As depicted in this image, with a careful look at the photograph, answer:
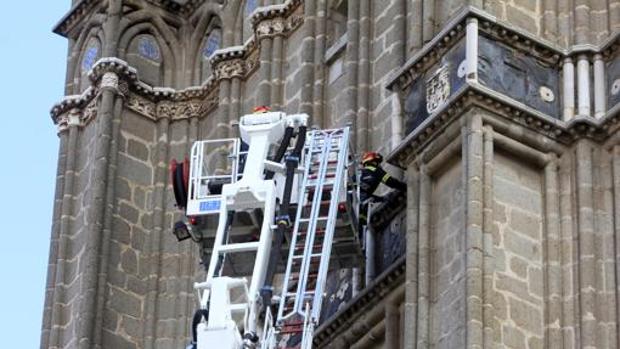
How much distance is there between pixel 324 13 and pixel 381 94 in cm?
267

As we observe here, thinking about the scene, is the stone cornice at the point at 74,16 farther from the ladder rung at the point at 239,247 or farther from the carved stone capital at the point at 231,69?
the ladder rung at the point at 239,247

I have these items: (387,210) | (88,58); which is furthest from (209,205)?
(88,58)

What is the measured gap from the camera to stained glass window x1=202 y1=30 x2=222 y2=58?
41.8 metres

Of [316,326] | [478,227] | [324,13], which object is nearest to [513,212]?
[478,227]

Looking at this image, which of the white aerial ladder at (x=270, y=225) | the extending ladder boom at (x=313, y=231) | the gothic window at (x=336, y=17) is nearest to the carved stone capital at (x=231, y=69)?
the gothic window at (x=336, y=17)

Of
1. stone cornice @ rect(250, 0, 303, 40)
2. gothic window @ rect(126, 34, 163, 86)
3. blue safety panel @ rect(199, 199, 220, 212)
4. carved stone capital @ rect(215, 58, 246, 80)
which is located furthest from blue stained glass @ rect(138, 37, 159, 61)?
blue safety panel @ rect(199, 199, 220, 212)

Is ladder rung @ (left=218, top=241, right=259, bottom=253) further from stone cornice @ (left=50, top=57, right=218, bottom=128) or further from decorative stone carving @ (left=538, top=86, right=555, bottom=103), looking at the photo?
stone cornice @ (left=50, top=57, right=218, bottom=128)

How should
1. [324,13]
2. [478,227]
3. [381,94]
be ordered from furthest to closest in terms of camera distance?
[324,13] → [381,94] → [478,227]

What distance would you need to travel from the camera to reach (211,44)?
4200 centimetres

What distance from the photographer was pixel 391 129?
34781 millimetres

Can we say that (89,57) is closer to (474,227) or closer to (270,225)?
(270,225)

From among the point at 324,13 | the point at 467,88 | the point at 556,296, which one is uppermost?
the point at 324,13

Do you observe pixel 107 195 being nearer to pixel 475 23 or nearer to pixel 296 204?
pixel 296 204

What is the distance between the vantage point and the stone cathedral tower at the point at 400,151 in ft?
102
